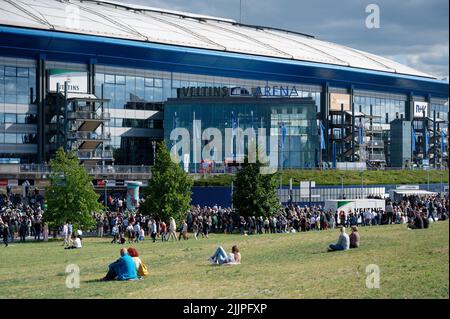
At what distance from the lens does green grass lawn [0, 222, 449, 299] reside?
19234 mm

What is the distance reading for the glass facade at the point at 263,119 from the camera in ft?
295

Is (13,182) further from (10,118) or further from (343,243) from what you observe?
(343,243)

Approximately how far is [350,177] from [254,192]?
33.1 meters

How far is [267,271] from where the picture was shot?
2350cm

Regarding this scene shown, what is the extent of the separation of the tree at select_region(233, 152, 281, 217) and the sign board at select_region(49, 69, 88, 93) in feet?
115

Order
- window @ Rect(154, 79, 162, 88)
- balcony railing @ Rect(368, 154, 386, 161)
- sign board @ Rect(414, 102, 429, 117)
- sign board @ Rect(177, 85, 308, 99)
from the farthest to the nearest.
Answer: sign board @ Rect(414, 102, 429, 117), balcony railing @ Rect(368, 154, 386, 161), sign board @ Rect(177, 85, 308, 99), window @ Rect(154, 79, 162, 88)

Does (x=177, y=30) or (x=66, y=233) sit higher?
(x=177, y=30)

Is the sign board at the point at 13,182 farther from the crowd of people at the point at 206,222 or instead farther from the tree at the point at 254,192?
the tree at the point at 254,192

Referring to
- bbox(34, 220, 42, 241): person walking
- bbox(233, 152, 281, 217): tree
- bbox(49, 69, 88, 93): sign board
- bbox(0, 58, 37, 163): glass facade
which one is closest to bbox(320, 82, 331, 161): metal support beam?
bbox(49, 69, 88, 93): sign board

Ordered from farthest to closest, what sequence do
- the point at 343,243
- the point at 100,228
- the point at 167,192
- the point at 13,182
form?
1. the point at 13,182
2. the point at 167,192
3. the point at 100,228
4. the point at 343,243

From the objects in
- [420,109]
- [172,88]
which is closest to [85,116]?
[172,88]

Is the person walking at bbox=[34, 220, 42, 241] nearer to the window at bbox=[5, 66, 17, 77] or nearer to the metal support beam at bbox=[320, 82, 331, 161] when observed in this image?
the window at bbox=[5, 66, 17, 77]

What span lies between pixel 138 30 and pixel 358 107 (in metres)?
36.1
